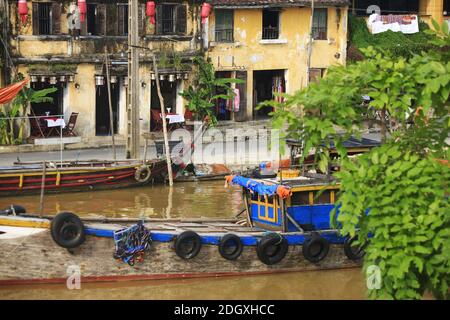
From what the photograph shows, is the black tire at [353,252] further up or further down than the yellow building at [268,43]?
further down

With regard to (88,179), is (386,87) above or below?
above

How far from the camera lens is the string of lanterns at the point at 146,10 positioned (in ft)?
111

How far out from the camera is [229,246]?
2153 cm

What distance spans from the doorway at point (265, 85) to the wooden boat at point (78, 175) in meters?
9.88

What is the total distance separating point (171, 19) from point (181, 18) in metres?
0.36

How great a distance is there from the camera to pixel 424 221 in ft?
47.5

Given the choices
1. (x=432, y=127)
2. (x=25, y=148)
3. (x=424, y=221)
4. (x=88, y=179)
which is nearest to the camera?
(x=424, y=221)

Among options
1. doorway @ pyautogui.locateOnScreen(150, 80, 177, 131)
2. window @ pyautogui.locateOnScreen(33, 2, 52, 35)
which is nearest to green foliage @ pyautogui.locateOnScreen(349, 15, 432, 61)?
doorway @ pyautogui.locateOnScreen(150, 80, 177, 131)

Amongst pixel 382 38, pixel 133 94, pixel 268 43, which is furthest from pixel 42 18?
pixel 382 38

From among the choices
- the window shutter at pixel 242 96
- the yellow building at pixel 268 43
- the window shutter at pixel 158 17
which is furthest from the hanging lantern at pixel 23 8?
the window shutter at pixel 242 96

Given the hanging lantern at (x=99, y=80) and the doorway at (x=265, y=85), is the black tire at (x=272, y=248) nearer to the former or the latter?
the hanging lantern at (x=99, y=80)

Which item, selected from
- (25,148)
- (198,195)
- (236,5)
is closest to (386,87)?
(198,195)

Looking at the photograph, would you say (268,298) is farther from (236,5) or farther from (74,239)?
(236,5)
